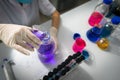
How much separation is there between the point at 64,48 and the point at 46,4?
0.34m

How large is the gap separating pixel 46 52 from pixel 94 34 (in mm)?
319

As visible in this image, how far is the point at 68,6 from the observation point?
1963 millimetres

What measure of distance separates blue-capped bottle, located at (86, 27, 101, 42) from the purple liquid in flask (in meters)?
0.25

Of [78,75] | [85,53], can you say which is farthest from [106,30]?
[78,75]

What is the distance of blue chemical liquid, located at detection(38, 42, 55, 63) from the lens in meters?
0.80

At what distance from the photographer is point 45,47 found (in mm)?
805

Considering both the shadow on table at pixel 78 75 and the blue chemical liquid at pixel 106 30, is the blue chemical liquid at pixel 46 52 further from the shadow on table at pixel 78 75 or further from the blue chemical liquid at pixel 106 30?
the blue chemical liquid at pixel 106 30

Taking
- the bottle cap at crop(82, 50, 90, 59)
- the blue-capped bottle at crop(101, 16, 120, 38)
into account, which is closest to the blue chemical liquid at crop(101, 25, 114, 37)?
the blue-capped bottle at crop(101, 16, 120, 38)

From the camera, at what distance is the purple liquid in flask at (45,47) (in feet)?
2.56

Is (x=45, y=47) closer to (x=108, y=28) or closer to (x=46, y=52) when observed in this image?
(x=46, y=52)

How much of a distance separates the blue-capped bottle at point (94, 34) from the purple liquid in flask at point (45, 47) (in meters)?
0.25

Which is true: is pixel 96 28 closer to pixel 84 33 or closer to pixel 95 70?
pixel 84 33

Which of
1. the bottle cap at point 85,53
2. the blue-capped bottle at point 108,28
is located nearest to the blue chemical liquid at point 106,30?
the blue-capped bottle at point 108,28

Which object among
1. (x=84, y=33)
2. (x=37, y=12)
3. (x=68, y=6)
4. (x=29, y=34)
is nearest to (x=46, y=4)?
Answer: (x=37, y=12)
